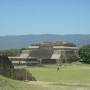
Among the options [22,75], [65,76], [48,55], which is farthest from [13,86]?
[48,55]

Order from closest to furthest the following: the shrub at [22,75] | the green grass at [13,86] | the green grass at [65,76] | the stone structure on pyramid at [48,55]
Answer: the green grass at [13,86], the shrub at [22,75], the green grass at [65,76], the stone structure on pyramid at [48,55]

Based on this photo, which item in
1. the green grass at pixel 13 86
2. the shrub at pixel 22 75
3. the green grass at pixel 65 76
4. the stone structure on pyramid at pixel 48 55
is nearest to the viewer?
the green grass at pixel 13 86

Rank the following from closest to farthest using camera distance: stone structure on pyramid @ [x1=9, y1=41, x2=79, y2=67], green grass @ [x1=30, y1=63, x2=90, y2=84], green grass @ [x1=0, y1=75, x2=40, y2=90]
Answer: green grass @ [x1=0, y1=75, x2=40, y2=90], green grass @ [x1=30, y1=63, x2=90, y2=84], stone structure on pyramid @ [x1=9, y1=41, x2=79, y2=67]

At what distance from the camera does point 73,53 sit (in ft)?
415

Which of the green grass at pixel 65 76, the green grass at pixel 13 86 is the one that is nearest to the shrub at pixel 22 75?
the green grass at pixel 65 76

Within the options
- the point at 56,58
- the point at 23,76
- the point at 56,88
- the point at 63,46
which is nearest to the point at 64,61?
the point at 56,58

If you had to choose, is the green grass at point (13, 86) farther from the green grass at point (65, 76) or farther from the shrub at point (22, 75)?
the green grass at point (65, 76)

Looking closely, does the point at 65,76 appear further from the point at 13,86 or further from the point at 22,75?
the point at 13,86

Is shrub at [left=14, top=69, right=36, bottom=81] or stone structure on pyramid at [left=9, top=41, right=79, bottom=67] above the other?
shrub at [left=14, top=69, right=36, bottom=81]

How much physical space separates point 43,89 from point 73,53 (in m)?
105

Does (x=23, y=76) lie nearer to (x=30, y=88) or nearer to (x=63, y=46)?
(x=30, y=88)

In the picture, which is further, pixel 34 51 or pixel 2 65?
pixel 34 51

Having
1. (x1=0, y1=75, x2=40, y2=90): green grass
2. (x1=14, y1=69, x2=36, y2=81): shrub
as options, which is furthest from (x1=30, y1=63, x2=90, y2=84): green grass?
(x1=0, y1=75, x2=40, y2=90): green grass

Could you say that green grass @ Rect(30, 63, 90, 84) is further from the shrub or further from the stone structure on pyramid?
the stone structure on pyramid
